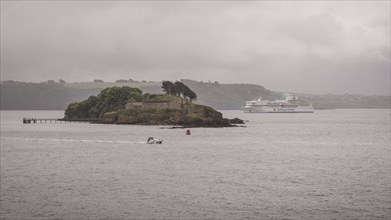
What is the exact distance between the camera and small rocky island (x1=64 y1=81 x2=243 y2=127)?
148 meters

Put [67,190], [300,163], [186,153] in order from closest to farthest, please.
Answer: [67,190]
[300,163]
[186,153]

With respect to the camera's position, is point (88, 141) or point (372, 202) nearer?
point (372, 202)

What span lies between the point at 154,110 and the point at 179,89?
2713 cm

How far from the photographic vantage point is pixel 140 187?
1710 inches

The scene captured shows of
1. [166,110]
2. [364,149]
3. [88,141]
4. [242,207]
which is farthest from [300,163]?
[166,110]

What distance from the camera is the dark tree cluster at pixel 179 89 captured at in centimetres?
17600

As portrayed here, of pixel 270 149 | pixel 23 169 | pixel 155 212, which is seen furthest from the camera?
pixel 270 149

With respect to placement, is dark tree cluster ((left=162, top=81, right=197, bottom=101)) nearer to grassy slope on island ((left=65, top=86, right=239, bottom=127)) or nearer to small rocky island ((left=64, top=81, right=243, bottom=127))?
small rocky island ((left=64, top=81, right=243, bottom=127))

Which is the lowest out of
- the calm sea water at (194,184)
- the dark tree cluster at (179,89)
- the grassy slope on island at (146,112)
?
the calm sea water at (194,184)

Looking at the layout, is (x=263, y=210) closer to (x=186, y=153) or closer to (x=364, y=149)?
(x=186, y=153)

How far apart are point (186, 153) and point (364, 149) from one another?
29110 millimetres

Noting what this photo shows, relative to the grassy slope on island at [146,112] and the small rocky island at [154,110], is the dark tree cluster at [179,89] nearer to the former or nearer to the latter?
the small rocky island at [154,110]

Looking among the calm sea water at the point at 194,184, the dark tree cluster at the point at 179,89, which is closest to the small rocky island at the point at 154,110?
the dark tree cluster at the point at 179,89

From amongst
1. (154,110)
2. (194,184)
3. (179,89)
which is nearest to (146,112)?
(154,110)
